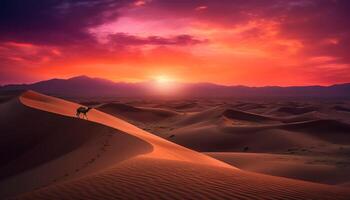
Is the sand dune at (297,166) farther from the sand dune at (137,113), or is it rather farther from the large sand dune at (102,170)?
the sand dune at (137,113)

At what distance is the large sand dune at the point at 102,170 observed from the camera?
5.70 m

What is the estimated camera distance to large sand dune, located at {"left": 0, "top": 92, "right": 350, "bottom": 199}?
224 inches

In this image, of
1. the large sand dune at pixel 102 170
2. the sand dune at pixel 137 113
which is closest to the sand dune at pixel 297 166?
the large sand dune at pixel 102 170

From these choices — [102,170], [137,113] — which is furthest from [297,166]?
[137,113]

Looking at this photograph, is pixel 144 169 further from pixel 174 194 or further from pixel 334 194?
pixel 334 194

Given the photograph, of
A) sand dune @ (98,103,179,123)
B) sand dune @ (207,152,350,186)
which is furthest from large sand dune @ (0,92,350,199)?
sand dune @ (98,103,179,123)

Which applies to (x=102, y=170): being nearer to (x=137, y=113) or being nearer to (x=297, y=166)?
(x=297, y=166)

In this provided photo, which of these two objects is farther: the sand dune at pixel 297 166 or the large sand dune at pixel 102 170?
the sand dune at pixel 297 166

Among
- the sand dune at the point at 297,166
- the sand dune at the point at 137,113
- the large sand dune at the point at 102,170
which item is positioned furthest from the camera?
the sand dune at the point at 137,113

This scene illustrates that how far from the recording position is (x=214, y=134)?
87.6 ft

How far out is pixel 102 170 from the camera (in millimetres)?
7188

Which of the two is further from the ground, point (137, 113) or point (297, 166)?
point (137, 113)

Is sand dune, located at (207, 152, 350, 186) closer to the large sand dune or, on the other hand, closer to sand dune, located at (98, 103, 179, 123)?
the large sand dune

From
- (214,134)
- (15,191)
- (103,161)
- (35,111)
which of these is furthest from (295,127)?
(15,191)
